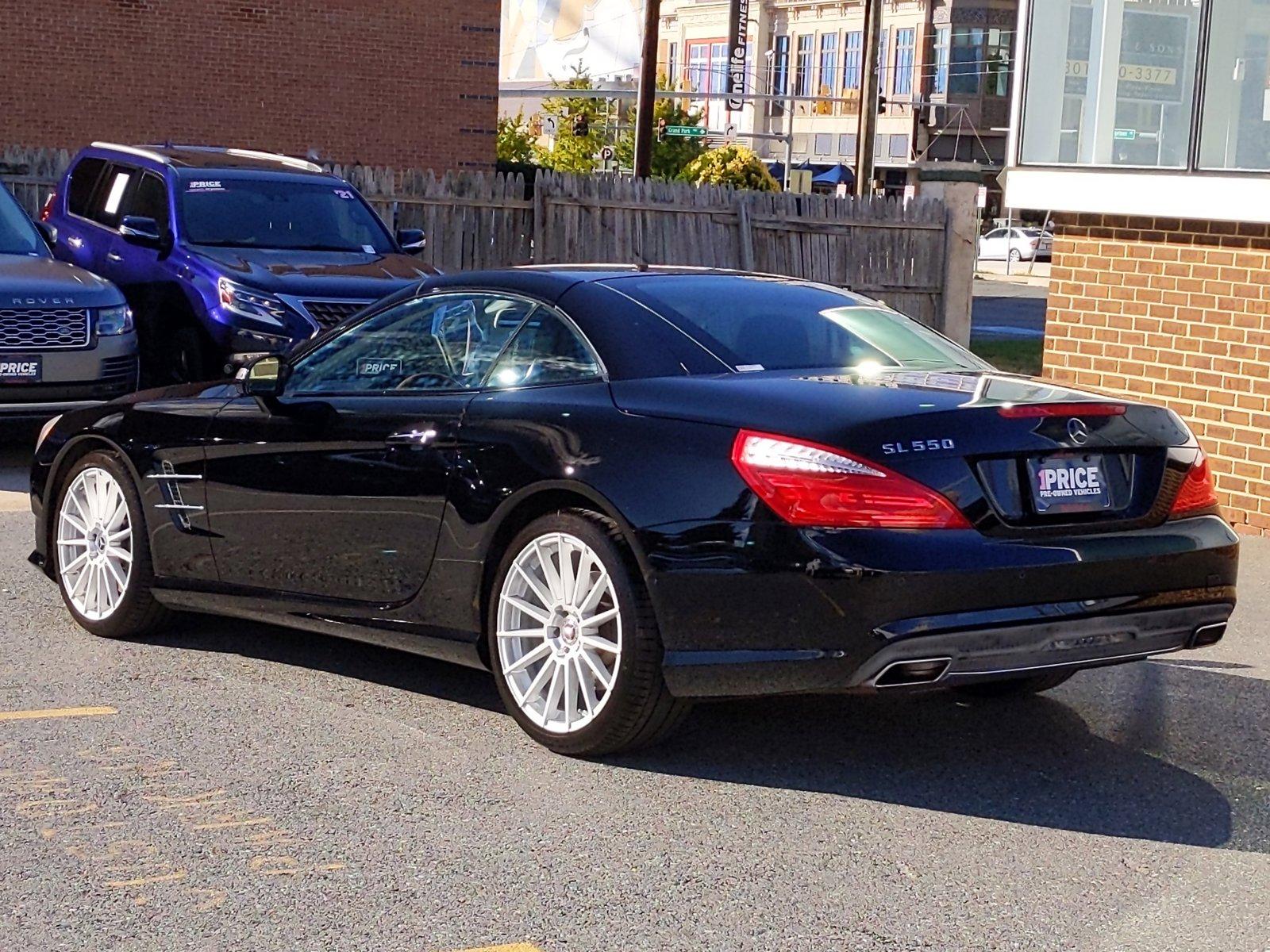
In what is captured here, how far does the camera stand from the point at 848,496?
5.23 meters

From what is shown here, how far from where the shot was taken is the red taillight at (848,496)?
205 inches

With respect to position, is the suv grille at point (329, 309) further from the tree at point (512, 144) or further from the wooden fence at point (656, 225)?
the tree at point (512, 144)

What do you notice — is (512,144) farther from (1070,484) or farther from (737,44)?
(1070,484)

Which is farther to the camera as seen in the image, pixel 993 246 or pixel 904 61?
pixel 904 61

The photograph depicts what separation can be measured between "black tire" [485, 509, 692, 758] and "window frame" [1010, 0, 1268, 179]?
6725mm

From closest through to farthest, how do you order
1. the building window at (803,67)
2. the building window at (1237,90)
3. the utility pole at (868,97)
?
the building window at (1237,90) → the utility pole at (868,97) → the building window at (803,67)

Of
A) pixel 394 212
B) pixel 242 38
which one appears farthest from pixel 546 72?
pixel 394 212

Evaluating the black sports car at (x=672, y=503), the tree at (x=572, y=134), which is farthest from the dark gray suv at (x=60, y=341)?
the tree at (x=572, y=134)

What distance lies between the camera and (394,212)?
60.7 ft

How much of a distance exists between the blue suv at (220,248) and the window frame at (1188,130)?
14.1 ft

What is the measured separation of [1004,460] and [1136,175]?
695 centimetres

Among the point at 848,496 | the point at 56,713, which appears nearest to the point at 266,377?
the point at 56,713

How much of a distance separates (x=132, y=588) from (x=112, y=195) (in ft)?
26.6

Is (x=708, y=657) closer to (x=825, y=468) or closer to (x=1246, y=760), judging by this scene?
(x=825, y=468)
